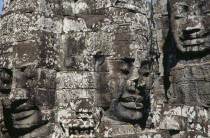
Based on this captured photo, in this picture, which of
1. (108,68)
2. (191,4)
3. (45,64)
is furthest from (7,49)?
(191,4)

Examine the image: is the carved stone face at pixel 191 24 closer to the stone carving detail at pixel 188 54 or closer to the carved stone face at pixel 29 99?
the stone carving detail at pixel 188 54

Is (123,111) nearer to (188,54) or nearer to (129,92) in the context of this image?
(129,92)

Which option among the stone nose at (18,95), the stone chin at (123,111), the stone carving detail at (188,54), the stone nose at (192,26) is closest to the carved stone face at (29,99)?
the stone nose at (18,95)

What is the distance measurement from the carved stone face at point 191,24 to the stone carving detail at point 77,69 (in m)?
2.58

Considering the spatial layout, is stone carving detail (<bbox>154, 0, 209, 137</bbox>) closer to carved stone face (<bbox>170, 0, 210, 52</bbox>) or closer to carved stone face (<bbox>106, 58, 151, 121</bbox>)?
carved stone face (<bbox>170, 0, 210, 52</bbox>)

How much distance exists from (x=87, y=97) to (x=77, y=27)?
4.19 ft

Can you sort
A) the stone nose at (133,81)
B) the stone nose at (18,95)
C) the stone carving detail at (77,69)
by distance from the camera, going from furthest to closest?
the stone nose at (133,81)
the stone carving detail at (77,69)
the stone nose at (18,95)

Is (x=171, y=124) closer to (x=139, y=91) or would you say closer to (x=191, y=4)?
(x=139, y=91)

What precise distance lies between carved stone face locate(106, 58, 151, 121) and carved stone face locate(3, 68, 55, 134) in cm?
113

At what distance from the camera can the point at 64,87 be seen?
7867mm

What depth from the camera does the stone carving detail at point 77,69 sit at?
7.69 metres

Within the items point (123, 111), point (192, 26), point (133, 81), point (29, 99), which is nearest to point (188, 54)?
point (192, 26)

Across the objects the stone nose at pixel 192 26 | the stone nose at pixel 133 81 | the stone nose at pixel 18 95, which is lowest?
the stone nose at pixel 18 95

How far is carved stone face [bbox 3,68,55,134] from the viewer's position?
25.0ft
